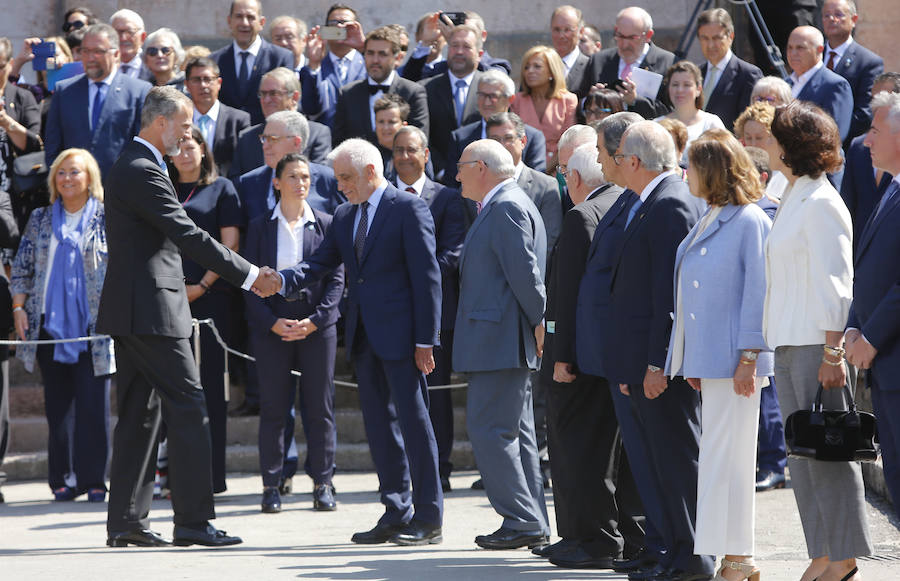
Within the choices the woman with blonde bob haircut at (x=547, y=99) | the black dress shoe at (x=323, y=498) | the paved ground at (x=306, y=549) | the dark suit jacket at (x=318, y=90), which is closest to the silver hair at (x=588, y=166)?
the paved ground at (x=306, y=549)

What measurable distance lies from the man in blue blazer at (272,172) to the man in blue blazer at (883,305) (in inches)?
177

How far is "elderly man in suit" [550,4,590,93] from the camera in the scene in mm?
10852

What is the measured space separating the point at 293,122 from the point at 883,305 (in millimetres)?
4861

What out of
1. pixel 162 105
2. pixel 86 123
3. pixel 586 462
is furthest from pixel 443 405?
pixel 86 123

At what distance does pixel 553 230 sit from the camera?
27.3 ft

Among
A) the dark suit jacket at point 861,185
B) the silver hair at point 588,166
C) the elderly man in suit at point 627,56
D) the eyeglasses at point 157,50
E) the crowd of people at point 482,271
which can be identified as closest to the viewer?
the crowd of people at point 482,271

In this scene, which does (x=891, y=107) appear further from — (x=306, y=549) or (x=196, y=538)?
(x=196, y=538)

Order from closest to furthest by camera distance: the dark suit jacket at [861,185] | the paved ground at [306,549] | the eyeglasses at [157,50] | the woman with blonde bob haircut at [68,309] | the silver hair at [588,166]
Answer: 1. the paved ground at [306,549]
2. the silver hair at [588,166]
3. the dark suit jacket at [861,185]
4. the woman with blonde bob haircut at [68,309]
5. the eyeglasses at [157,50]

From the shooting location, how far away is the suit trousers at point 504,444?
22.4ft

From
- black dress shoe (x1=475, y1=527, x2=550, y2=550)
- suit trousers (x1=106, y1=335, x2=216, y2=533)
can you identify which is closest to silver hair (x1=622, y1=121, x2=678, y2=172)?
black dress shoe (x1=475, y1=527, x2=550, y2=550)

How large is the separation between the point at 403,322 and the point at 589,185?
1.22m

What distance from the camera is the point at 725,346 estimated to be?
18.2ft

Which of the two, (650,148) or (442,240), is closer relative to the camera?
(650,148)

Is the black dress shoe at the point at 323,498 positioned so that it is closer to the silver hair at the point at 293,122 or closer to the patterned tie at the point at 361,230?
the patterned tie at the point at 361,230
